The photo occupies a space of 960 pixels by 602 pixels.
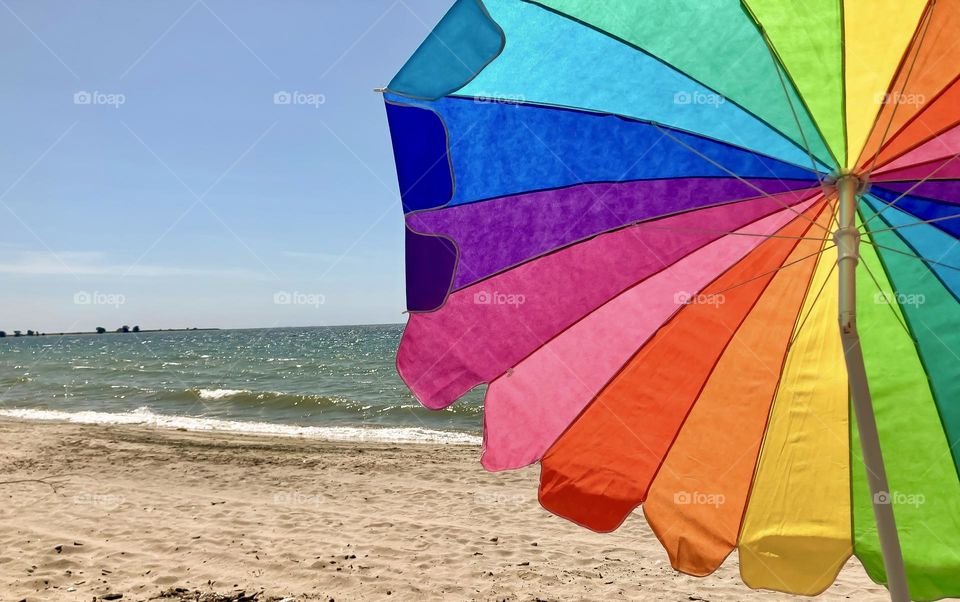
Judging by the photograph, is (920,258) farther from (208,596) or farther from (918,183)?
(208,596)

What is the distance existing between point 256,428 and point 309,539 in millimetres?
11347

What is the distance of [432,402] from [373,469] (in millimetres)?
8492

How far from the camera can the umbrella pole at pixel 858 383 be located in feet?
5.75

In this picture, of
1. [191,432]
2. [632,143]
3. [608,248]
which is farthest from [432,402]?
[191,432]

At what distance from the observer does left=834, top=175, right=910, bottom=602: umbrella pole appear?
1754mm

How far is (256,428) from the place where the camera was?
663 inches

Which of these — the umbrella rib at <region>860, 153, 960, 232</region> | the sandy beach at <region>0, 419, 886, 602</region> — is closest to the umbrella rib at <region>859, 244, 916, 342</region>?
the umbrella rib at <region>860, 153, 960, 232</region>

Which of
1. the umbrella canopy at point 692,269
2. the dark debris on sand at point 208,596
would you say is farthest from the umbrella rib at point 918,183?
the dark debris on sand at point 208,596

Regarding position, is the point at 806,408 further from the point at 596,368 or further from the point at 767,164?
the point at 767,164

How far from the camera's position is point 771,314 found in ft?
7.88

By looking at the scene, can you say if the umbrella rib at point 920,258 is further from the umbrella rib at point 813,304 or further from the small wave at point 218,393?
the small wave at point 218,393

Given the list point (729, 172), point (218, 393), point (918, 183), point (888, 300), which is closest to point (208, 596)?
point (729, 172)

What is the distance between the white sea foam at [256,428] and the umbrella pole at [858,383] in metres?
12.2

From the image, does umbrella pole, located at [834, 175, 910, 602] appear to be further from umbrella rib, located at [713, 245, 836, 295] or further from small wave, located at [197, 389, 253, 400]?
small wave, located at [197, 389, 253, 400]
